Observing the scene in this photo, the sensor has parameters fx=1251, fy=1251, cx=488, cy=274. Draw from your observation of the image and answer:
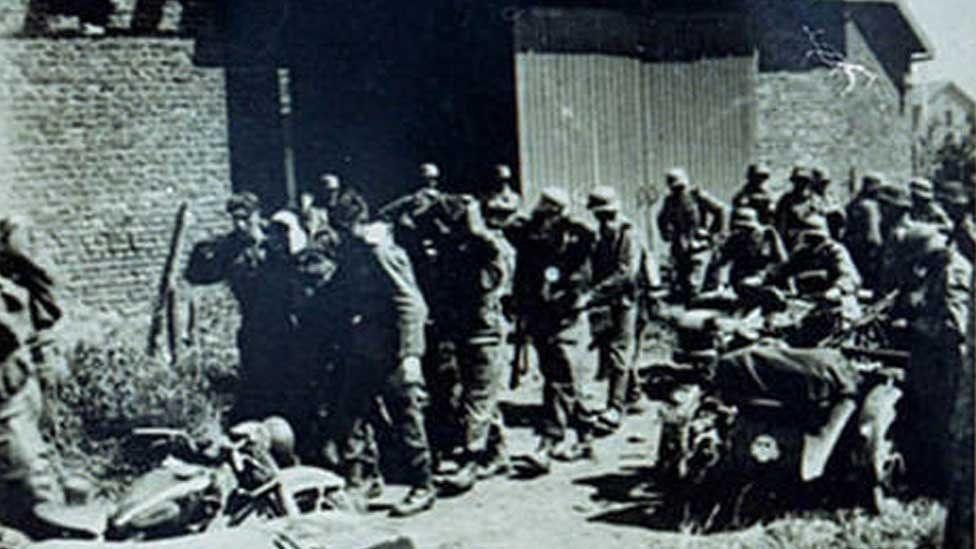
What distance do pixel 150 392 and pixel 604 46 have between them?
6.17m

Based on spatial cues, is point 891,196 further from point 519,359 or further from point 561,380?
point 561,380

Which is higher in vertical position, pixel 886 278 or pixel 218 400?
pixel 886 278

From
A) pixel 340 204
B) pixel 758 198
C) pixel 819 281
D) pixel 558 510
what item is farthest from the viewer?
pixel 758 198

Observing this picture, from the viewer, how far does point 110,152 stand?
11.5 meters

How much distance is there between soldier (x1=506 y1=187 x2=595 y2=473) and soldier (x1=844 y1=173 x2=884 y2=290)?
9.95 ft

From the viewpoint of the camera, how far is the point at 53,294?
24.2 feet

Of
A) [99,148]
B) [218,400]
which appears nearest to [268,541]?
[218,400]

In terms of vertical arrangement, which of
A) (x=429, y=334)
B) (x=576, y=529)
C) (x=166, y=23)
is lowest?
(x=576, y=529)

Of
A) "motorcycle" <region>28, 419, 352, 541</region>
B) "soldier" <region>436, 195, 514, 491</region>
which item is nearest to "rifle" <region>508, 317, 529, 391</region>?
"soldier" <region>436, 195, 514, 491</region>

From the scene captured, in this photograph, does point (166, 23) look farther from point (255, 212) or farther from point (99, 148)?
point (255, 212)

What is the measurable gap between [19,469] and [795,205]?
7.03 meters

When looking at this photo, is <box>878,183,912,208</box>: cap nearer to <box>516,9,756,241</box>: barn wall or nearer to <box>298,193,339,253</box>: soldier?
<box>516,9,756,241</box>: barn wall

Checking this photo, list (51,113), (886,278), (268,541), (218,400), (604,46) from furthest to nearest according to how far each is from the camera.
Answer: (604,46)
(51,113)
(218,400)
(886,278)
(268,541)

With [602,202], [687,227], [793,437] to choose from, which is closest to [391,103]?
[687,227]
